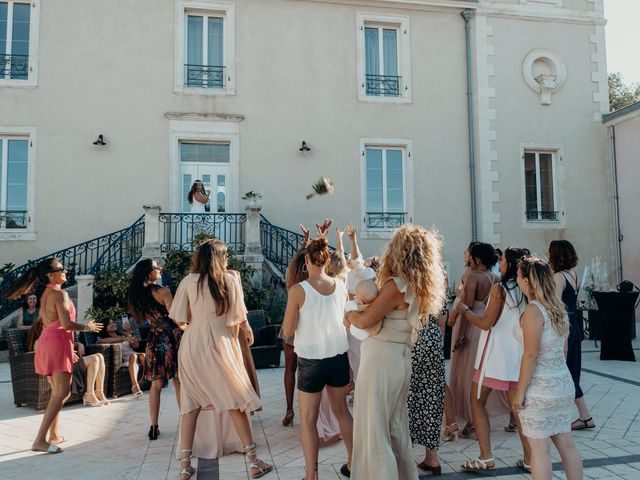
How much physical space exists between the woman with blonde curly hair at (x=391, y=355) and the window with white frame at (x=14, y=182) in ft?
32.5

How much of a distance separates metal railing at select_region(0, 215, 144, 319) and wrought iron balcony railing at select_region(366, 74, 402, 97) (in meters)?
5.96

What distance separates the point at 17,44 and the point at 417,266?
37.0 ft

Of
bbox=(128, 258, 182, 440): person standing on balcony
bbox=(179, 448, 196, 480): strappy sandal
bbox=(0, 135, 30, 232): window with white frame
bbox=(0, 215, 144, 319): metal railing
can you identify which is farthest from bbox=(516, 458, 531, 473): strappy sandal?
bbox=(0, 135, 30, 232): window with white frame

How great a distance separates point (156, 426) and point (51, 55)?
30.6 feet

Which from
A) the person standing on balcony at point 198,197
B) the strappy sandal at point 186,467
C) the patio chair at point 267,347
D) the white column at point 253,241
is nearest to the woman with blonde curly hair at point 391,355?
the strappy sandal at point 186,467

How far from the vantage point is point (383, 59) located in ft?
40.5

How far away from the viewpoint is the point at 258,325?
8070 millimetres

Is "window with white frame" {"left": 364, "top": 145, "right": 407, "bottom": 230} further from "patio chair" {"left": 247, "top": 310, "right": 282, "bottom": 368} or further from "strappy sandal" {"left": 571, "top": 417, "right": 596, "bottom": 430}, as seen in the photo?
"strappy sandal" {"left": 571, "top": 417, "right": 596, "bottom": 430}

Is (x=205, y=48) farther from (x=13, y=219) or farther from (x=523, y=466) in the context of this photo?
(x=523, y=466)

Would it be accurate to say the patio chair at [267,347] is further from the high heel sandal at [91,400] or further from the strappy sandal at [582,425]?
the strappy sandal at [582,425]

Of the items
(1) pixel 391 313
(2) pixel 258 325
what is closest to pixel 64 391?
(1) pixel 391 313

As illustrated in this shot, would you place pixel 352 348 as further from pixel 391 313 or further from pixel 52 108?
pixel 52 108

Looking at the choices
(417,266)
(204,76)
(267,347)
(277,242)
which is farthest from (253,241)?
(417,266)

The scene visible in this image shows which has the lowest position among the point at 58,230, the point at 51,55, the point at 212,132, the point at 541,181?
the point at 58,230
